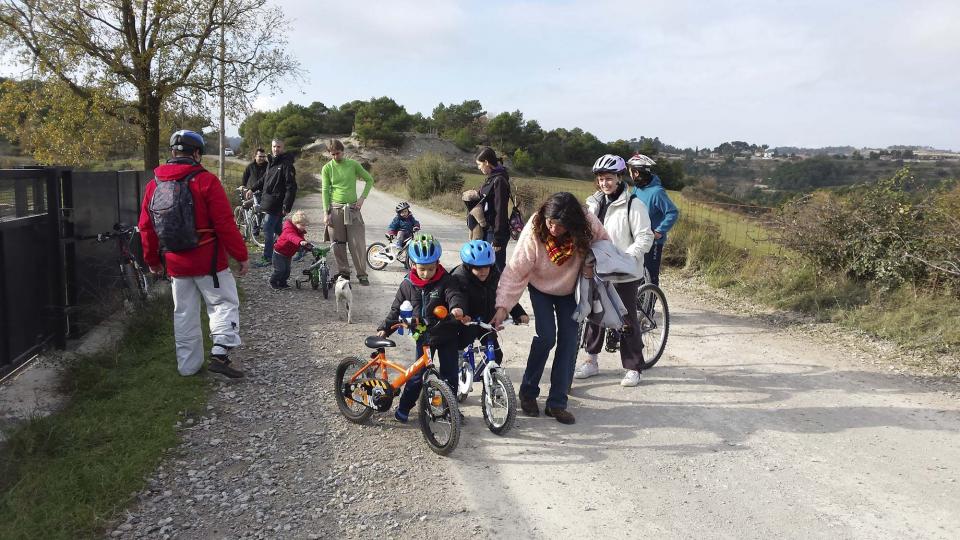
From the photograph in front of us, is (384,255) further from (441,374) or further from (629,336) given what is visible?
(441,374)

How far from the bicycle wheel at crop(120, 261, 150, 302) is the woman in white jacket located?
17.5 feet

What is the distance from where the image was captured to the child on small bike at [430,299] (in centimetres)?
447

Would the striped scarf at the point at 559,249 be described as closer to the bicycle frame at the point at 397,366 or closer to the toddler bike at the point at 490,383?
the toddler bike at the point at 490,383

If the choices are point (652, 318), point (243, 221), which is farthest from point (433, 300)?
point (243, 221)

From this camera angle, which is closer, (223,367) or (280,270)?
(223,367)

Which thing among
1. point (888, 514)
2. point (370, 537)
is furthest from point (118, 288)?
point (888, 514)

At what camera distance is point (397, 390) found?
4.82 m

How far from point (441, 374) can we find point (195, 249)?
2.31 metres

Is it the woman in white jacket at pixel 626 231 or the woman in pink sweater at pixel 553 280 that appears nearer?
the woman in pink sweater at pixel 553 280

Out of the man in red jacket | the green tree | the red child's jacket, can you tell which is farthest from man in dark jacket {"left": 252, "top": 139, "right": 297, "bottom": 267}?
the green tree

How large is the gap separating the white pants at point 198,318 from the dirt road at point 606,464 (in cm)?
37

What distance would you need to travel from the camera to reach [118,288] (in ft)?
24.8

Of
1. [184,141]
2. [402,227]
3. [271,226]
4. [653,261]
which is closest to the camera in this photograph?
[184,141]

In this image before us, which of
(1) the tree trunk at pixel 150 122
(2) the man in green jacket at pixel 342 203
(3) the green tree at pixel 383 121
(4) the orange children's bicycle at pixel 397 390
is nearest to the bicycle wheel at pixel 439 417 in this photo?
(4) the orange children's bicycle at pixel 397 390
